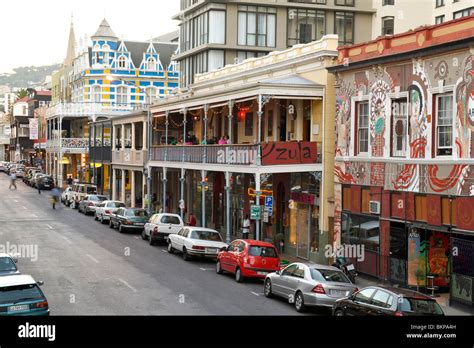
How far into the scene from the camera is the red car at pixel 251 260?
87.7 feet

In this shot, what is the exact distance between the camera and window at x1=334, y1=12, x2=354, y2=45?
2253 inches

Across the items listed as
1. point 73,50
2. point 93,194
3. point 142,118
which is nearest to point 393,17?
point 142,118

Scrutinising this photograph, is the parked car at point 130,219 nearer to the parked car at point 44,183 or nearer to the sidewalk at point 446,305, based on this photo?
the sidewalk at point 446,305

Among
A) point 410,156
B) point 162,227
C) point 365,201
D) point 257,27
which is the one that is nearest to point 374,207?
point 365,201

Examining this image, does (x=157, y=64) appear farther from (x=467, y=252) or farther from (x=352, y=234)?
(x=467, y=252)

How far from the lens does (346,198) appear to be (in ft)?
101

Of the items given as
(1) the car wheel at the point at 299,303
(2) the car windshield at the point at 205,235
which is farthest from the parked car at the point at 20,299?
(2) the car windshield at the point at 205,235

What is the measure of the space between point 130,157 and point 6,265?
32.9 metres

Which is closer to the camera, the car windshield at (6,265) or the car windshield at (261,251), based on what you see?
the car windshield at (6,265)

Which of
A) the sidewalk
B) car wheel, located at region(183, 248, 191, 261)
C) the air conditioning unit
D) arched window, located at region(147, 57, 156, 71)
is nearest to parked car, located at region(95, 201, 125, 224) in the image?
car wheel, located at region(183, 248, 191, 261)

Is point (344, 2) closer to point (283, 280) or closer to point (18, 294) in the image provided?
point (283, 280)

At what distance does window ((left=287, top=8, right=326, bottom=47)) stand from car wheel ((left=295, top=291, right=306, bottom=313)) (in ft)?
119

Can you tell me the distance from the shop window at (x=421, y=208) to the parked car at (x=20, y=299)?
1362cm

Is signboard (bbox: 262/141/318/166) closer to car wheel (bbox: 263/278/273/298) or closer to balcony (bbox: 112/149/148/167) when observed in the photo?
car wheel (bbox: 263/278/273/298)
